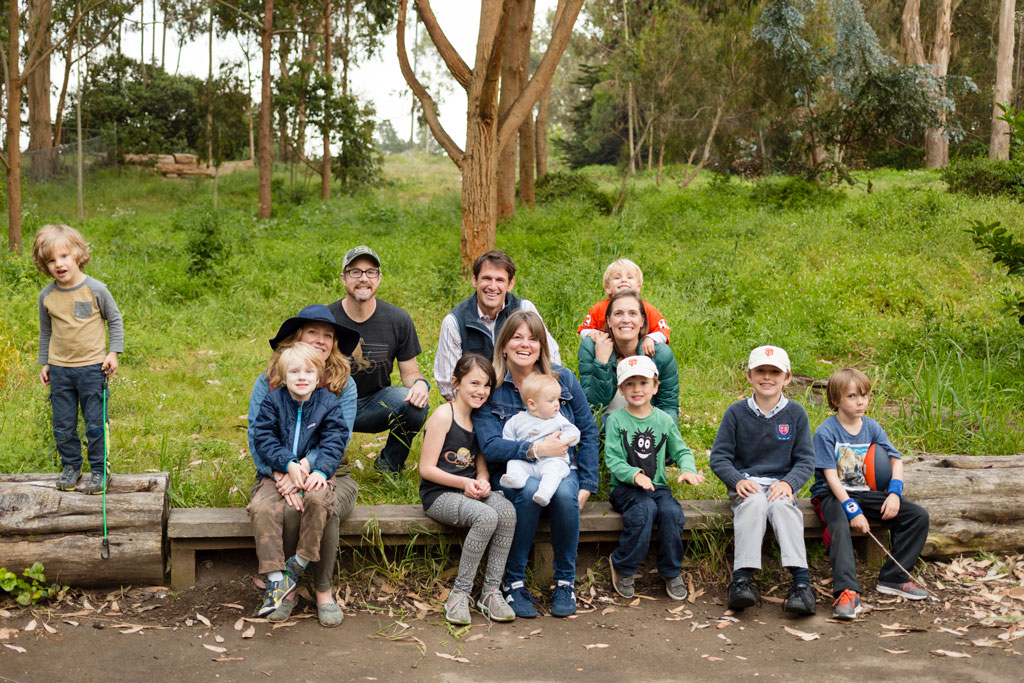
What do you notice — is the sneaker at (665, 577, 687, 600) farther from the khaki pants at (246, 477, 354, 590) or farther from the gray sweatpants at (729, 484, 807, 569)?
the khaki pants at (246, 477, 354, 590)

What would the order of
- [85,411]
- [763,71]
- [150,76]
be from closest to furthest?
1. [85,411]
2. [763,71]
3. [150,76]

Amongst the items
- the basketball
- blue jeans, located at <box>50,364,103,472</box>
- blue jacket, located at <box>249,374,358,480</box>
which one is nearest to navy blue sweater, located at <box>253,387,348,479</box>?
blue jacket, located at <box>249,374,358,480</box>

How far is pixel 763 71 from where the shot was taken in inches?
845

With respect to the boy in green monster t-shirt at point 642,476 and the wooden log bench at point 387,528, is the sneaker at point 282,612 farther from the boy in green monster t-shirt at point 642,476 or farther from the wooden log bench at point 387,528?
the boy in green monster t-shirt at point 642,476

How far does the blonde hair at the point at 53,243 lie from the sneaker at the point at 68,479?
1.04 m

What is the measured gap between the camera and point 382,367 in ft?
17.5

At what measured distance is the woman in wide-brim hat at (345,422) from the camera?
13.4 ft

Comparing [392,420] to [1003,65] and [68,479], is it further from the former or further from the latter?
[1003,65]

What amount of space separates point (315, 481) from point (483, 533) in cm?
83

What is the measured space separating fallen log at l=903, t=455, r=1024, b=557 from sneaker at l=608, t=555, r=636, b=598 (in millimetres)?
1682

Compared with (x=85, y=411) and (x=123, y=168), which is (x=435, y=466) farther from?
(x=123, y=168)

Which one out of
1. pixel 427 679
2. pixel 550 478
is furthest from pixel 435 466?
pixel 427 679

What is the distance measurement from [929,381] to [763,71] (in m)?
16.3

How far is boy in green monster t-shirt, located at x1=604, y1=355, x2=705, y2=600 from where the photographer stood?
175 inches
